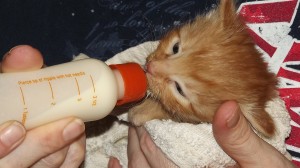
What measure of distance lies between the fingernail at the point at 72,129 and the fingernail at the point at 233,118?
0.47 meters

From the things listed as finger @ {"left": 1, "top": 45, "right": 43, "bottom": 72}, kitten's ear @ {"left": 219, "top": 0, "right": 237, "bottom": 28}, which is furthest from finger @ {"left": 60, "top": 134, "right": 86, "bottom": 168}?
kitten's ear @ {"left": 219, "top": 0, "right": 237, "bottom": 28}

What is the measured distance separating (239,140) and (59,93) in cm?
62

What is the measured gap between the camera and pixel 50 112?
→ 1.26 meters

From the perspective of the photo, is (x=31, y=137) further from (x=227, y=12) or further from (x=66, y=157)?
(x=227, y=12)

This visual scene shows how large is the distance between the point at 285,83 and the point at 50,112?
0.98 metres

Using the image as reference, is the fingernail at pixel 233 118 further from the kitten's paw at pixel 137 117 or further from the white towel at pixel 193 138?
the kitten's paw at pixel 137 117

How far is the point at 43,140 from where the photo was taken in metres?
1.23

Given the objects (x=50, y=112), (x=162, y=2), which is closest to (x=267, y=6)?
(x=162, y=2)

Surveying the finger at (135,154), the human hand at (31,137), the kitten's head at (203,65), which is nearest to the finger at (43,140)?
the human hand at (31,137)

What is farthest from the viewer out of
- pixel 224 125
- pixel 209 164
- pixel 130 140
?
pixel 130 140

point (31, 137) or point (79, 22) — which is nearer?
point (31, 137)

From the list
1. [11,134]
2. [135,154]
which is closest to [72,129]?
[11,134]

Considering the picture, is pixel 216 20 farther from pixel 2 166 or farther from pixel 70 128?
pixel 2 166

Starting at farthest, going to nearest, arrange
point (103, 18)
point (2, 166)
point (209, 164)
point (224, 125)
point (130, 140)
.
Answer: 1. point (130, 140)
2. point (103, 18)
3. point (209, 164)
4. point (224, 125)
5. point (2, 166)
